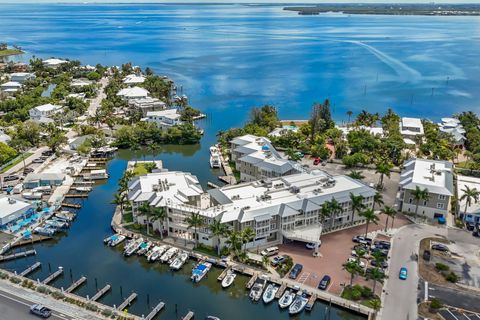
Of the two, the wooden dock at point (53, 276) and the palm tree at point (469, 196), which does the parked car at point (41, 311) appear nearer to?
the wooden dock at point (53, 276)

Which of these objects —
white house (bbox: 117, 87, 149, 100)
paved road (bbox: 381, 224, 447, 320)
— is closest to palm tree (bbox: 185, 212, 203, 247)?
paved road (bbox: 381, 224, 447, 320)

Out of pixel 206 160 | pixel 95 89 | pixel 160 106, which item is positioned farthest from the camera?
pixel 95 89

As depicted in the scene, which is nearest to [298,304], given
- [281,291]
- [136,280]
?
[281,291]

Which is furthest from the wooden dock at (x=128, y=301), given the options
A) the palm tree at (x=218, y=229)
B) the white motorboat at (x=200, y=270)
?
the palm tree at (x=218, y=229)

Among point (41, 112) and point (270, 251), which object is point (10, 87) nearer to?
point (41, 112)

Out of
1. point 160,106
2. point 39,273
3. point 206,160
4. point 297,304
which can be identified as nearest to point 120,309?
point 39,273

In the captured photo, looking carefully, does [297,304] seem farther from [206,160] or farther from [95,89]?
[95,89]
